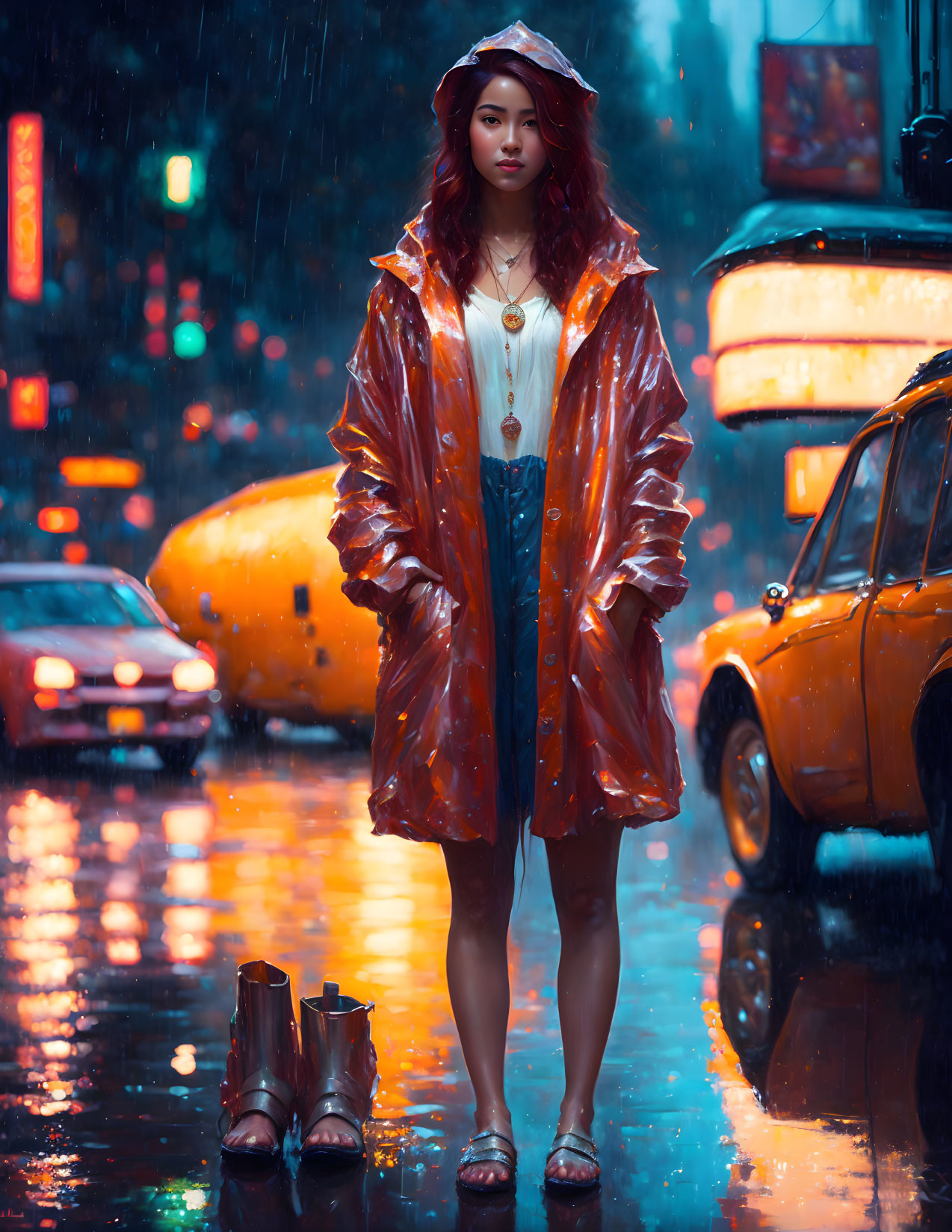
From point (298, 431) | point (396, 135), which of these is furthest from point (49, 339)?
point (396, 135)

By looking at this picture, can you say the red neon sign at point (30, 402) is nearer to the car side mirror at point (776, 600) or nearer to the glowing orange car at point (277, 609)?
the glowing orange car at point (277, 609)

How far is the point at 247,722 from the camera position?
13.0 meters

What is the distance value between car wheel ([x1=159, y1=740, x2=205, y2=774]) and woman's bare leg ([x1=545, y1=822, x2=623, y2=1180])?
286 inches

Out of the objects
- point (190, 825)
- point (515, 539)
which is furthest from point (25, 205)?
point (515, 539)

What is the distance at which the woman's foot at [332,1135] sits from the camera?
271 cm

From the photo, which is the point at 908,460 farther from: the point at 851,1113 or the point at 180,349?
the point at 180,349

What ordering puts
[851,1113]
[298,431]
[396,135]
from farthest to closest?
[298,431] < [396,135] < [851,1113]

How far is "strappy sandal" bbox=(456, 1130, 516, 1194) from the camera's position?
2.62 metres

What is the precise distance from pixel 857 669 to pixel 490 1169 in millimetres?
2370

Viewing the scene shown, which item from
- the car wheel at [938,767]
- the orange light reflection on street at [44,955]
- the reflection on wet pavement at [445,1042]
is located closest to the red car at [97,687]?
the orange light reflection on street at [44,955]

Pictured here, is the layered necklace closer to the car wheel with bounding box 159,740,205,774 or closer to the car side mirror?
the car side mirror

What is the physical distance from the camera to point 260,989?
2836 mm

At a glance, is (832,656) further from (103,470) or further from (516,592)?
(103,470)

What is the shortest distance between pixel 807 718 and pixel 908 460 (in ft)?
2.91
